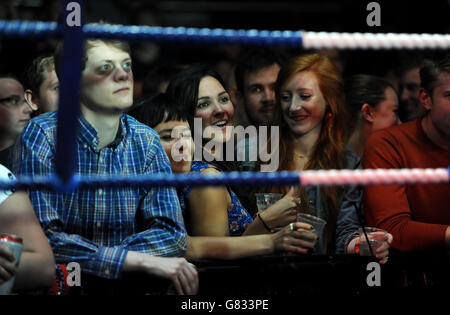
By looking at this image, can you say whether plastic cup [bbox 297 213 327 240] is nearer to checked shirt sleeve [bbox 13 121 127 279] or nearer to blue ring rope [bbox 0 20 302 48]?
checked shirt sleeve [bbox 13 121 127 279]

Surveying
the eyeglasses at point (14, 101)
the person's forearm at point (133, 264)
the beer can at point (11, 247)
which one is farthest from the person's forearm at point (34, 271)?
the eyeglasses at point (14, 101)

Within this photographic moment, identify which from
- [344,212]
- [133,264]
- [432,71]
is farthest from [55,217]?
[432,71]

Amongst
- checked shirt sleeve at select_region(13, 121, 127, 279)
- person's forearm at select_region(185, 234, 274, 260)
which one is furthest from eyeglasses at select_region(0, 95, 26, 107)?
person's forearm at select_region(185, 234, 274, 260)

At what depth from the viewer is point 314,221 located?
5.60 feet

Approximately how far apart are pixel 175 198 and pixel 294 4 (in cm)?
312

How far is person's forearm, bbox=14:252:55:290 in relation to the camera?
124 cm

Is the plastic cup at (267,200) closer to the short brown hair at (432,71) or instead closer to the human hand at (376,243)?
the human hand at (376,243)

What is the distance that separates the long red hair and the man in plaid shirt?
22.4 inches

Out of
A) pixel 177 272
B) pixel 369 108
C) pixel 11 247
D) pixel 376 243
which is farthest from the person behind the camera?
pixel 369 108

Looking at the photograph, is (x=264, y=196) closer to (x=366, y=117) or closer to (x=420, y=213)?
(x=420, y=213)

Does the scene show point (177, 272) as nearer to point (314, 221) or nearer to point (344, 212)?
point (314, 221)

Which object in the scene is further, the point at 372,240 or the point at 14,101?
the point at 14,101

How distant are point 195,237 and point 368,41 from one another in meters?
0.86

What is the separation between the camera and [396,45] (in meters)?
1.13
